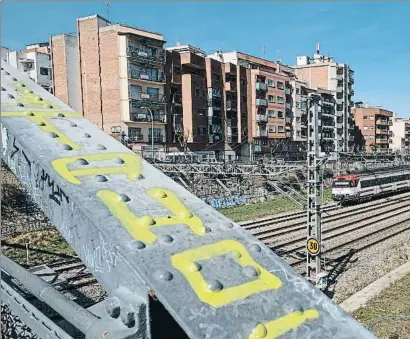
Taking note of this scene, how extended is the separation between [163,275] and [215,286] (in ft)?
0.83

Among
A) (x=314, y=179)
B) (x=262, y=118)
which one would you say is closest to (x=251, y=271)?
(x=314, y=179)

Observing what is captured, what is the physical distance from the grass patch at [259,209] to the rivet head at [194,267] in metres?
24.9

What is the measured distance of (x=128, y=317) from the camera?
1866mm

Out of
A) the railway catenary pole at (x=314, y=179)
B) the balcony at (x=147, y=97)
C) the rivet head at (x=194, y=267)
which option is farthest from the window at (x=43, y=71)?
the rivet head at (x=194, y=267)

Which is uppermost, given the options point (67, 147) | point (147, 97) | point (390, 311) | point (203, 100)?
point (203, 100)

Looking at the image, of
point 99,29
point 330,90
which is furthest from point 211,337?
point 330,90

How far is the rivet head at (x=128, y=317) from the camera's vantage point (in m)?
1.86

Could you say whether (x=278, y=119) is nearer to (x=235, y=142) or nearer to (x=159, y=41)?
(x=235, y=142)

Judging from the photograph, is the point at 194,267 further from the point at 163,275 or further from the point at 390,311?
the point at 390,311

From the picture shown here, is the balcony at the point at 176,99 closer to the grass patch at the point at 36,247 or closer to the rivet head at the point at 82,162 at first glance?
the grass patch at the point at 36,247

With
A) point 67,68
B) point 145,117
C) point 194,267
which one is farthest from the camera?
point 67,68

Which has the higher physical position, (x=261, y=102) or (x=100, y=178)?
(x=261, y=102)

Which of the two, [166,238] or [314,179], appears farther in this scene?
[314,179]

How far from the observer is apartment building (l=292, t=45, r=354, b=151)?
8981 cm
